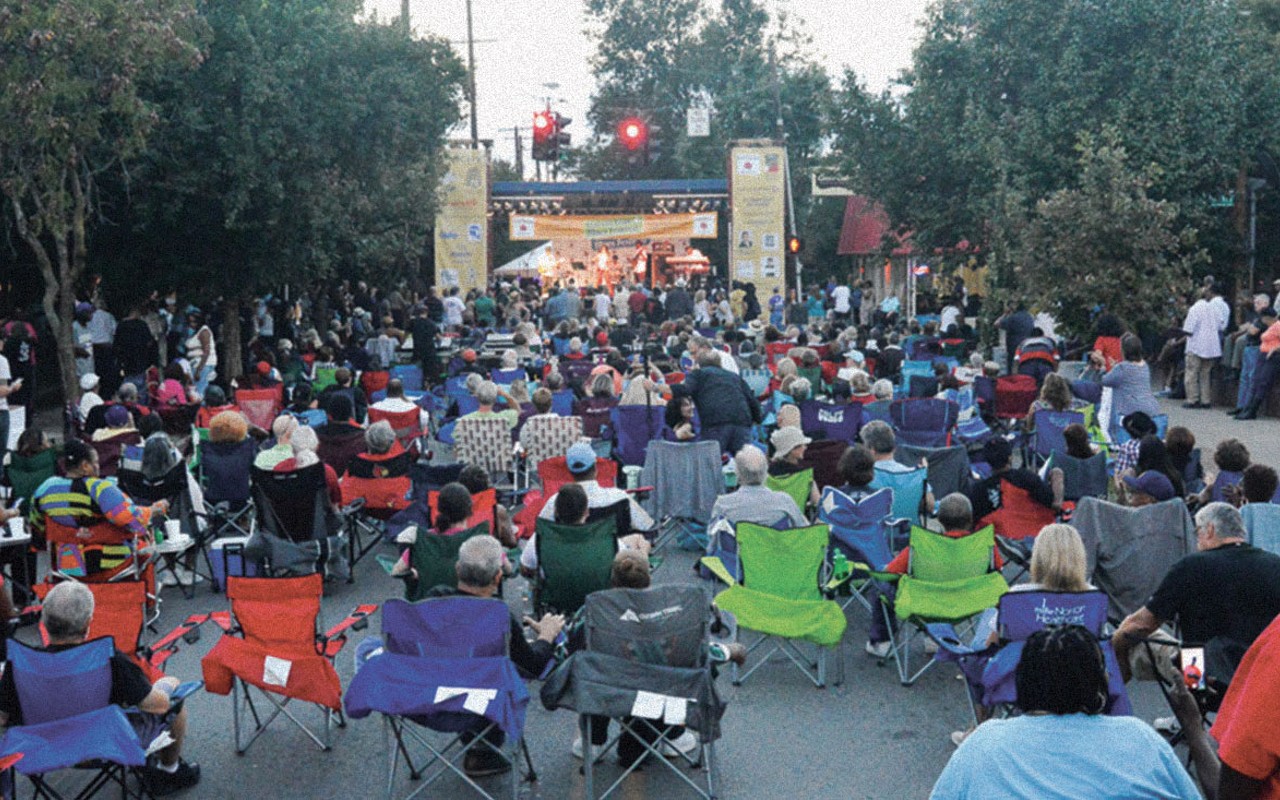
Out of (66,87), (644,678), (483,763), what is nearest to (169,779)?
(483,763)

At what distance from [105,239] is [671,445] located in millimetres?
12484

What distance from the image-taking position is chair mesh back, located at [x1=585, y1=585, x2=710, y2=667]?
19.6ft

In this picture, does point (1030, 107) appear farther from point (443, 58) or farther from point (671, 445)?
point (671, 445)

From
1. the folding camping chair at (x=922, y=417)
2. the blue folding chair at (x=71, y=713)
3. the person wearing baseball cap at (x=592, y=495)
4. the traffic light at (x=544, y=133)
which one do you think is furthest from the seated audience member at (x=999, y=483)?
the traffic light at (x=544, y=133)

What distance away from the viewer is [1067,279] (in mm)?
18875

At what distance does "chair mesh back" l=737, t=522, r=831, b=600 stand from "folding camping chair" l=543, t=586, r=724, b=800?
1407 mm

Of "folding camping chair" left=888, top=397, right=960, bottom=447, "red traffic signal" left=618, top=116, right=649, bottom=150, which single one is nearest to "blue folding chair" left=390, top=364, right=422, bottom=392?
"folding camping chair" left=888, top=397, right=960, bottom=447

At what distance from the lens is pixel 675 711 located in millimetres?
5590

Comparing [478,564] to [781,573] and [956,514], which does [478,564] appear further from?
[956,514]

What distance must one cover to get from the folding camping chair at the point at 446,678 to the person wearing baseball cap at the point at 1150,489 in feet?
12.6

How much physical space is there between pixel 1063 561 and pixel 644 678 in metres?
1.77

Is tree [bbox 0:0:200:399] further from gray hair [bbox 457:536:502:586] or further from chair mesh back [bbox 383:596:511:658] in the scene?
chair mesh back [bbox 383:596:511:658]

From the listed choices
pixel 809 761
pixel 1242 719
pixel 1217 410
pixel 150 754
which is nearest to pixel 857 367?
pixel 1217 410

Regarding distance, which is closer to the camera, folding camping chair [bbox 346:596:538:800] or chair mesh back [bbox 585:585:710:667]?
folding camping chair [bbox 346:596:538:800]
